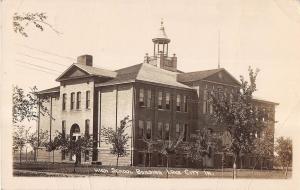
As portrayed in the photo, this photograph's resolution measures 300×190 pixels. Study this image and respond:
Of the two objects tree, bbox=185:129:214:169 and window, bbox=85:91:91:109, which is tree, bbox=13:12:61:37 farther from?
tree, bbox=185:129:214:169

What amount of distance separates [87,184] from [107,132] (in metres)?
0.43

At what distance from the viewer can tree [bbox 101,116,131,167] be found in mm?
4781

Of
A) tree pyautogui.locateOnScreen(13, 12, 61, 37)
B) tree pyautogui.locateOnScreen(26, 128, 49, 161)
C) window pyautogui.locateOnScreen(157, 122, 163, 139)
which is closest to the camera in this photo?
tree pyautogui.locateOnScreen(13, 12, 61, 37)

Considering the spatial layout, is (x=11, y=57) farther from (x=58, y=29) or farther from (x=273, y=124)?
(x=273, y=124)

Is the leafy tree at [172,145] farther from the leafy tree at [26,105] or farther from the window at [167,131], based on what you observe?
the leafy tree at [26,105]

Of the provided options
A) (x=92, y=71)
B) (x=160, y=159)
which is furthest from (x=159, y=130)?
(x=92, y=71)

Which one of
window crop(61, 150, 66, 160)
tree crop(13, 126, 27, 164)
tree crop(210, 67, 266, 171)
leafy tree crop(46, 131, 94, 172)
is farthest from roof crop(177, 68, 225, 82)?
tree crop(13, 126, 27, 164)

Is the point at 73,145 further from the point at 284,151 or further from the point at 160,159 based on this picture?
the point at 284,151

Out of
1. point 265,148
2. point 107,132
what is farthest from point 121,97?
point 265,148

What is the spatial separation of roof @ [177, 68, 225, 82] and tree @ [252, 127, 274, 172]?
636 mm

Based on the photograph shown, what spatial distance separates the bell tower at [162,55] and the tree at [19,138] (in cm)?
110

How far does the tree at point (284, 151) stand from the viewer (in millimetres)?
4871

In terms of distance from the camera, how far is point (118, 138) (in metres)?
4.79

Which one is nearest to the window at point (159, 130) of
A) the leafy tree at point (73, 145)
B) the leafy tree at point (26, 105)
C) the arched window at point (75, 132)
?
the leafy tree at point (73, 145)
